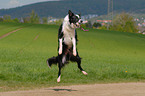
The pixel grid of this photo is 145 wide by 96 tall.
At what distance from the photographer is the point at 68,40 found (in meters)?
7.38

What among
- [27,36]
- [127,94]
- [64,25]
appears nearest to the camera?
[64,25]

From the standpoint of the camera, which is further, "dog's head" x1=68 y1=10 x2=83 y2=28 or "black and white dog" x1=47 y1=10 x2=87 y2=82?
"black and white dog" x1=47 y1=10 x2=87 y2=82

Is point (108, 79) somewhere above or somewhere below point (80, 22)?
below

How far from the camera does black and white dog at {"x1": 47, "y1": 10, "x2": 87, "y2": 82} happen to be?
6727mm

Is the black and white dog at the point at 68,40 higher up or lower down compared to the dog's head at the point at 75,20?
lower down

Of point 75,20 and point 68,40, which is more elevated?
point 75,20

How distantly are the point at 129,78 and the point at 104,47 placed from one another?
97.3 ft

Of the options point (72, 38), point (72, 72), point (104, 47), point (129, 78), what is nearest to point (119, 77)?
point (129, 78)

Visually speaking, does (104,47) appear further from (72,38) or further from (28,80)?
(72,38)

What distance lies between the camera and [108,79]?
47.9 feet

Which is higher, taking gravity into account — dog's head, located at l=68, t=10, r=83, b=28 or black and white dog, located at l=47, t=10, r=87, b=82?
dog's head, located at l=68, t=10, r=83, b=28

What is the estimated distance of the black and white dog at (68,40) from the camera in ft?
22.1

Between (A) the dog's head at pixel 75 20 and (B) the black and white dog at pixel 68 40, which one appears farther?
(B) the black and white dog at pixel 68 40

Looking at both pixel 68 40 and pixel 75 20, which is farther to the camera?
pixel 68 40
